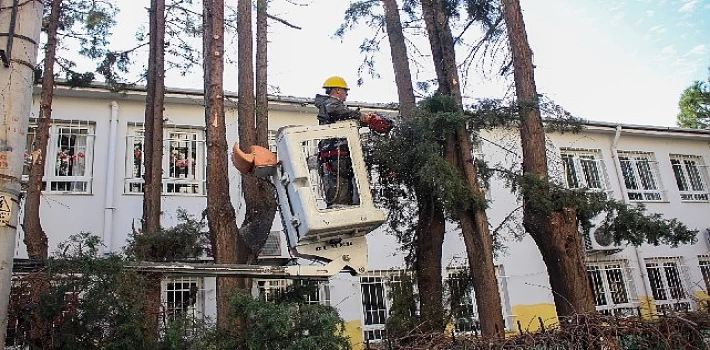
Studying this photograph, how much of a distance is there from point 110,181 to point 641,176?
14710mm

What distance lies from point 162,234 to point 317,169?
3854mm

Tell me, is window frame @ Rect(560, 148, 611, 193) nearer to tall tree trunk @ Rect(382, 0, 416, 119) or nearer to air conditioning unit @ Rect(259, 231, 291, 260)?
tall tree trunk @ Rect(382, 0, 416, 119)

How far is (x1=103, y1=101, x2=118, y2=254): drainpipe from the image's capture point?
36.9 ft

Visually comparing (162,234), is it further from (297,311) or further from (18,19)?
(18,19)

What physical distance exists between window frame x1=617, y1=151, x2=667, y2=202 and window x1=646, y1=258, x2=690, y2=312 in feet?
6.09

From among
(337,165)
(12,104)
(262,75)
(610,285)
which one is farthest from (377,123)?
(610,285)

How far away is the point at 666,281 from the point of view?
16.2 meters

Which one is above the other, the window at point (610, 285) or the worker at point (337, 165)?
the worker at point (337, 165)

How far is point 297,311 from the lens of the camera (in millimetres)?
5766

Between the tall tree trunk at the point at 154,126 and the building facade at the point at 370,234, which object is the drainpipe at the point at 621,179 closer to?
the building facade at the point at 370,234

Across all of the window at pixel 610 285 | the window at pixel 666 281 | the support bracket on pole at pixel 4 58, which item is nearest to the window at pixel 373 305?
the window at pixel 610 285

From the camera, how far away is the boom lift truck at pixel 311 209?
541 centimetres

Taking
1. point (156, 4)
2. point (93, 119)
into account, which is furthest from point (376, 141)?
point (93, 119)

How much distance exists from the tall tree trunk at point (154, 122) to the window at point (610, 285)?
36.9ft
